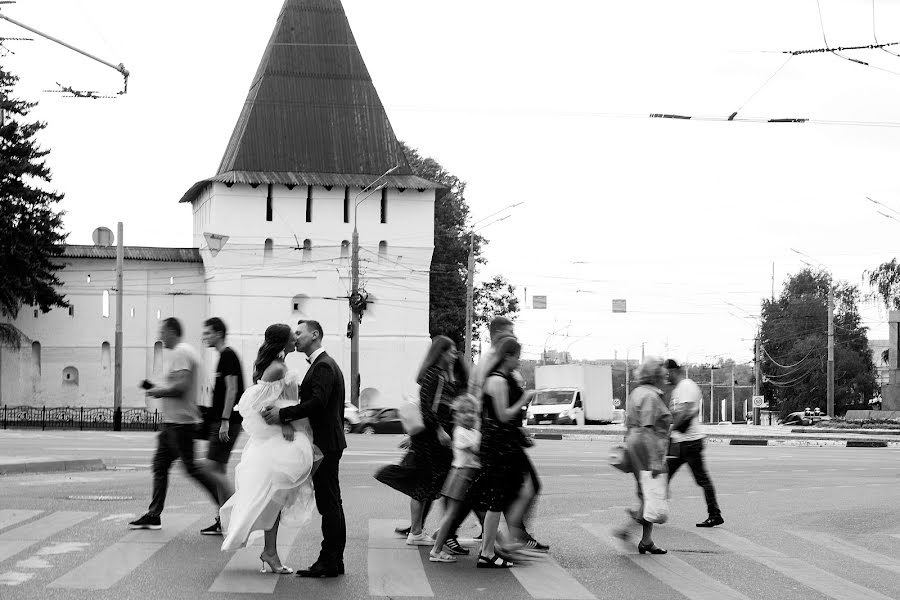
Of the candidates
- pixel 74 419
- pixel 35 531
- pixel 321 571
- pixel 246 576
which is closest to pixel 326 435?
pixel 321 571

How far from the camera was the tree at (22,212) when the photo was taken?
56.5 m

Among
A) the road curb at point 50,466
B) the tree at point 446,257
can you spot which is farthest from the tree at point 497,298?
the road curb at point 50,466

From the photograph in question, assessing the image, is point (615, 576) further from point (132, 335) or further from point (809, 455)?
point (132, 335)

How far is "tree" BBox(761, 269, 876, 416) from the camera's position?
96.4 meters

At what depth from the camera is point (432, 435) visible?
11.2 meters

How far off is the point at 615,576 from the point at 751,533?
389cm

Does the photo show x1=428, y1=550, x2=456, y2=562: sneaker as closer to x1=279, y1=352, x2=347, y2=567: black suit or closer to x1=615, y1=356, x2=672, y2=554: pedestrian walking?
x1=279, y1=352, x2=347, y2=567: black suit

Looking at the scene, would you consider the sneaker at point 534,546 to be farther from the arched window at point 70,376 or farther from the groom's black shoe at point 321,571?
the arched window at point 70,376

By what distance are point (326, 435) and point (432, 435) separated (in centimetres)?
179

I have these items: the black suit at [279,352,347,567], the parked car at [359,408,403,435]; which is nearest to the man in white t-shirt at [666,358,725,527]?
the black suit at [279,352,347,567]

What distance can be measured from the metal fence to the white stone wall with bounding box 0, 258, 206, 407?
3.70 metres

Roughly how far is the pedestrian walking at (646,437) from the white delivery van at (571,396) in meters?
45.2

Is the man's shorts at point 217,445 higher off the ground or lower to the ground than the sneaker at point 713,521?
higher

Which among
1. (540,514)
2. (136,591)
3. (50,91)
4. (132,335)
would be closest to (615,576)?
(136,591)
